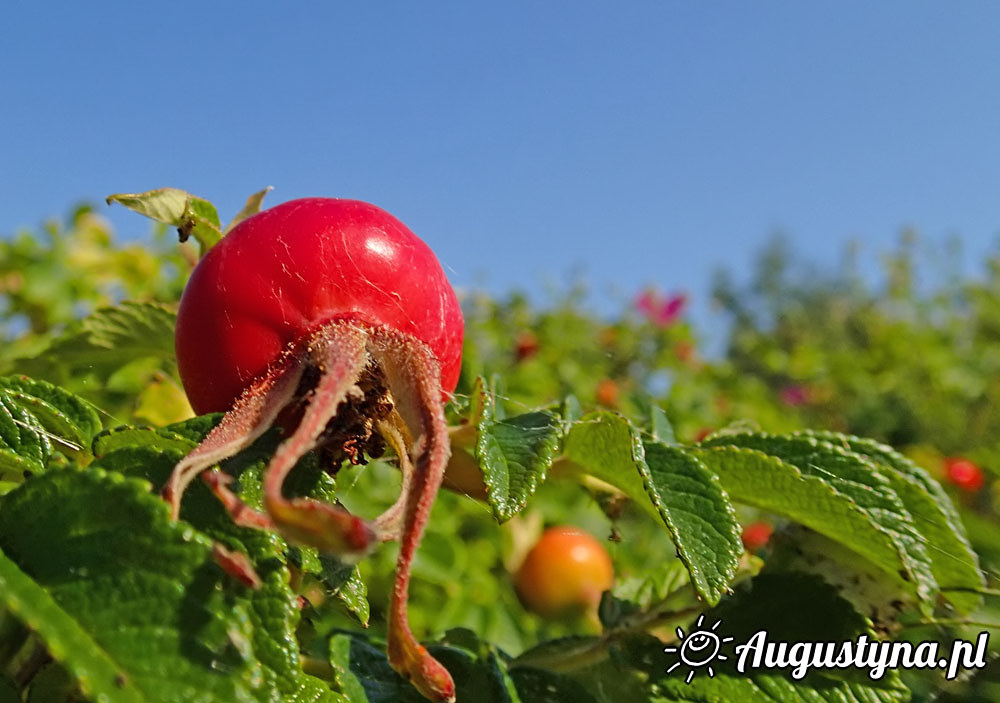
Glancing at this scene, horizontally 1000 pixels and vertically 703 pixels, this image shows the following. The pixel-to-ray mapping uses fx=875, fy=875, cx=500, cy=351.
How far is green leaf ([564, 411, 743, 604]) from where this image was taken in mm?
682

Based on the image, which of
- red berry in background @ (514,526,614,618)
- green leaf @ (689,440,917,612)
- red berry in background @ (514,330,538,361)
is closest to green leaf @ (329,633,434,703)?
green leaf @ (689,440,917,612)

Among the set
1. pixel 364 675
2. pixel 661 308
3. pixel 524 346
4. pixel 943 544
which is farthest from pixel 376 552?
pixel 661 308

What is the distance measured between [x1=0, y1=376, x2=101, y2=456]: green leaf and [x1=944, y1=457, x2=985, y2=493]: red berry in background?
12.2 feet

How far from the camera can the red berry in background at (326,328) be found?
68 centimetres

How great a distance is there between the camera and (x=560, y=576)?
9.14 feet

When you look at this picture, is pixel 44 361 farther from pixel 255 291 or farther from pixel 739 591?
pixel 739 591

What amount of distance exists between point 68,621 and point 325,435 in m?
0.28

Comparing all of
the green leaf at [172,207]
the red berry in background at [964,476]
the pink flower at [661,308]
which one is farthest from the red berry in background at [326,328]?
the pink flower at [661,308]

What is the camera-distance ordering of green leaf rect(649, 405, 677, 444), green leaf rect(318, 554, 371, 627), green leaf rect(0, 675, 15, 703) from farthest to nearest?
green leaf rect(649, 405, 677, 444) → green leaf rect(318, 554, 371, 627) → green leaf rect(0, 675, 15, 703)

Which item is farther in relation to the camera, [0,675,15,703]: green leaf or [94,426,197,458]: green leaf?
[94,426,197,458]: green leaf

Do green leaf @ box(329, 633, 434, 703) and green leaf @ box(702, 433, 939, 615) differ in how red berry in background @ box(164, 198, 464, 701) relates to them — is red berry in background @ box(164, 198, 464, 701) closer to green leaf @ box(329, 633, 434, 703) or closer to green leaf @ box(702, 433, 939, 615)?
green leaf @ box(329, 633, 434, 703)

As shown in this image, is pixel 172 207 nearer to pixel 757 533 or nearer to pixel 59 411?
pixel 59 411

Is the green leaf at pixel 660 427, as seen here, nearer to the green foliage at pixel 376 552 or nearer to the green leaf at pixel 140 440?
the green foliage at pixel 376 552

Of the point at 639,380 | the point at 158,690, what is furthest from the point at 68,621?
the point at 639,380
